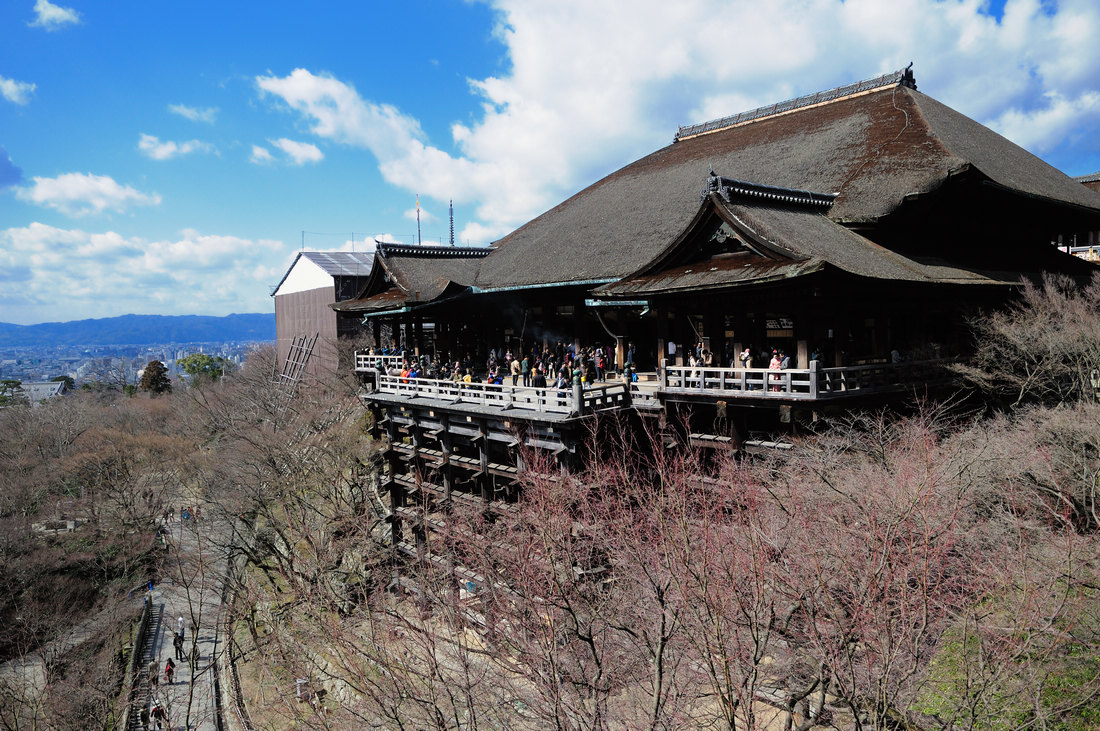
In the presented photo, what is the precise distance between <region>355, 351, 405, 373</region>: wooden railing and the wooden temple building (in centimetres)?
16

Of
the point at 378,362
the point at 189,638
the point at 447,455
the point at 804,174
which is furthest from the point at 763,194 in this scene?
the point at 189,638

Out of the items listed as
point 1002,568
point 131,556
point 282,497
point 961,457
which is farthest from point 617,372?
point 131,556

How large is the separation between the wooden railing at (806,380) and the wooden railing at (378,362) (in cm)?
1329

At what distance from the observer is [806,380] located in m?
14.7

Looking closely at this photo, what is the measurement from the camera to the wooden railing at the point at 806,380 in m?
14.0

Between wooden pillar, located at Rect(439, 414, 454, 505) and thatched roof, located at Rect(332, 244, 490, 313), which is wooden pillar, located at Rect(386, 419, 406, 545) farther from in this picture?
thatched roof, located at Rect(332, 244, 490, 313)

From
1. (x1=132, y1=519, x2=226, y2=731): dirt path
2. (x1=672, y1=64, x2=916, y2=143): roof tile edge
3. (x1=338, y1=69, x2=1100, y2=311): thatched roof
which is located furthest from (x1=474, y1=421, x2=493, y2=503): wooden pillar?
(x1=672, y1=64, x2=916, y2=143): roof tile edge

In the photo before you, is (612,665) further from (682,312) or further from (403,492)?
(403,492)

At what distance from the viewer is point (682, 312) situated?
19.8m

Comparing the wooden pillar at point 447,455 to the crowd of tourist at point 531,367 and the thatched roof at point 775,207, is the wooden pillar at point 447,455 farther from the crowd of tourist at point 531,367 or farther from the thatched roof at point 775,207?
the thatched roof at point 775,207

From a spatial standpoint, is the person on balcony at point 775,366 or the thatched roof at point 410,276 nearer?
the person on balcony at point 775,366

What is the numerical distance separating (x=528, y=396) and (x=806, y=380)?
24.8 feet

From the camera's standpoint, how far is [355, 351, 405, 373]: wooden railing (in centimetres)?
2591

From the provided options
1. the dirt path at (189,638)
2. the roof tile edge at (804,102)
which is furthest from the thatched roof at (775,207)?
the dirt path at (189,638)
